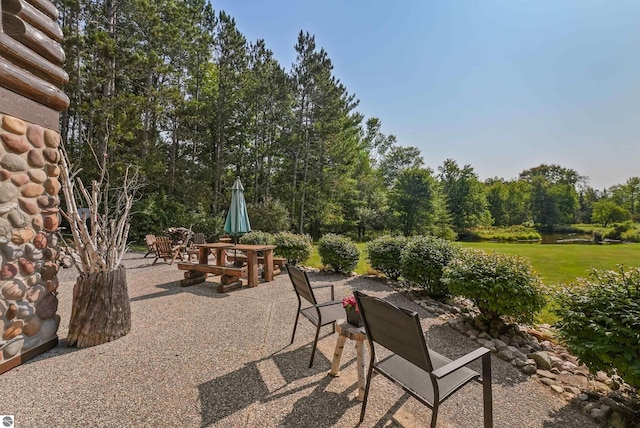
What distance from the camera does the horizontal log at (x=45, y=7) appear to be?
2.67 meters

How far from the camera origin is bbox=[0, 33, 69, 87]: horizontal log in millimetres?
2357

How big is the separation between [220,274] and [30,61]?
390 centimetres

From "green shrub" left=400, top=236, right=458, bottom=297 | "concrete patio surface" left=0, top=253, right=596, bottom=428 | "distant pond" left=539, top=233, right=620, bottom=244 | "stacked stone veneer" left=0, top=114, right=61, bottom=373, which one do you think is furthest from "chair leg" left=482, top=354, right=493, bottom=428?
"distant pond" left=539, top=233, right=620, bottom=244

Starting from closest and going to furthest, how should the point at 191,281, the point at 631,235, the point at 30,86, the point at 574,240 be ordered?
1. the point at 30,86
2. the point at 191,281
3. the point at 631,235
4. the point at 574,240

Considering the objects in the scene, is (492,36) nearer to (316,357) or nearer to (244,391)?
(316,357)

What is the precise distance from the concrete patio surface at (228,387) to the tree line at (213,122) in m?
9.60

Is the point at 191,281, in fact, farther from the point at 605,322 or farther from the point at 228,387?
the point at 605,322

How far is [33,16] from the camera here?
8.58 feet

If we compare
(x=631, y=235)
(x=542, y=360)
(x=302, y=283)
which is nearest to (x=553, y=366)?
(x=542, y=360)

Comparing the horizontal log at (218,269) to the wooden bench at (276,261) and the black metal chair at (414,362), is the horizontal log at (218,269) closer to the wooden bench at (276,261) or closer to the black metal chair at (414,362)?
the wooden bench at (276,261)

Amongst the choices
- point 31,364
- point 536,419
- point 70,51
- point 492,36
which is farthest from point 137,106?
point 536,419

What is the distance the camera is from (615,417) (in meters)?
2.02

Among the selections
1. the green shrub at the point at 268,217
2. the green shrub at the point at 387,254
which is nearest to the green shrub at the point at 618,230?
the green shrub at the point at 268,217

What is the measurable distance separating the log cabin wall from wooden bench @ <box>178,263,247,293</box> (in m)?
2.51
